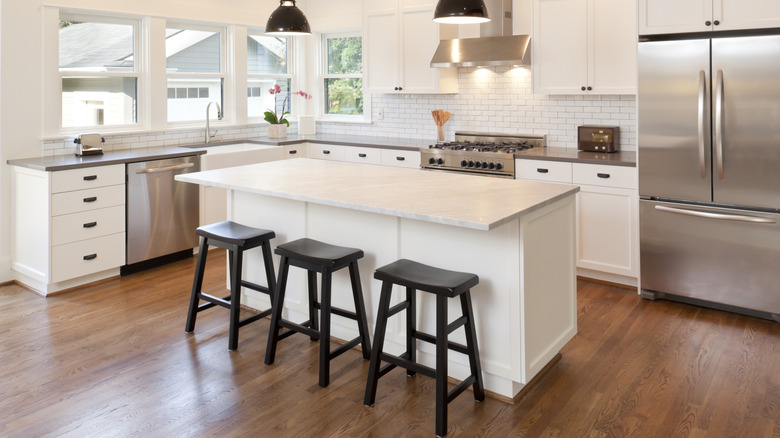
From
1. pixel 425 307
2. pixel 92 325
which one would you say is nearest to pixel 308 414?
pixel 425 307

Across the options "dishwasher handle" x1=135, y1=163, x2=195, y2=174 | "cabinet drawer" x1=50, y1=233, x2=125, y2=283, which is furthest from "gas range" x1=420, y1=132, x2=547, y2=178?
"cabinet drawer" x1=50, y1=233, x2=125, y2=283

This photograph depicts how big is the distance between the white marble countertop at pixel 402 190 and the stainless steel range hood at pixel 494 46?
1.77 meters

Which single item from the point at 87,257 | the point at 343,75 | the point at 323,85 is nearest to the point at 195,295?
the point at 87,257

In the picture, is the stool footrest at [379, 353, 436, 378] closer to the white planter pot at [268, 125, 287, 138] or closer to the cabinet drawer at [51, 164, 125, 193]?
the cabinet drawer at [51, 164, 125, 193]

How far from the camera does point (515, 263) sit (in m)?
2.85

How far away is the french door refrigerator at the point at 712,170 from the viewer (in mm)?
3793

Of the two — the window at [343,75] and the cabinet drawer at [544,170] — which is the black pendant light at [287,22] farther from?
the window at [343,75]

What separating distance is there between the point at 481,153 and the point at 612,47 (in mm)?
1306

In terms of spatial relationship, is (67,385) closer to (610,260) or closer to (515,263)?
(515,263)

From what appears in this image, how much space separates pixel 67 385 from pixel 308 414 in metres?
1.31

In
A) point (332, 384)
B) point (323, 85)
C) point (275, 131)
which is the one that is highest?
point (323, 85)

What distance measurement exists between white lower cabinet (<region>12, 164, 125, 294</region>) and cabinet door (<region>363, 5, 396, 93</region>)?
2719mm

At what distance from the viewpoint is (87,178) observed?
4617 millimetres

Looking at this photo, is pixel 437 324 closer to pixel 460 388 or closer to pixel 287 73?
pixel 460 388
